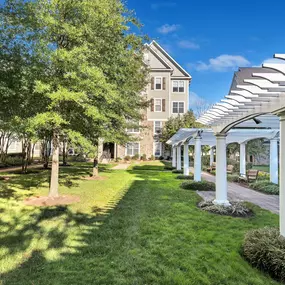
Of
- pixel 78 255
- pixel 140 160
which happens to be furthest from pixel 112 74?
pixel 140 160

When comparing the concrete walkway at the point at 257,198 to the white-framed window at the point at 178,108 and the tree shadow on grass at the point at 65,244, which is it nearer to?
the tree shadow on grass at the point at 65,244

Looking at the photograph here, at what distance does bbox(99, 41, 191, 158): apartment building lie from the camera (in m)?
28.9

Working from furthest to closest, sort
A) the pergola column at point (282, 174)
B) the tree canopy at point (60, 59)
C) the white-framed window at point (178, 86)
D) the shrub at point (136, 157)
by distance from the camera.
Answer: the white-framed window at point (178, 86) < the shrub at point (136, 157) < the tree canopy at point (60, 59) < the pergola column at point (282, 174)

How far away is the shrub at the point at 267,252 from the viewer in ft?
11.3

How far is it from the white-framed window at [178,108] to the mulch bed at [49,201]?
23.0 metres

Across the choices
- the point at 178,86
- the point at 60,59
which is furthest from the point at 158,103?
the point at 60,59

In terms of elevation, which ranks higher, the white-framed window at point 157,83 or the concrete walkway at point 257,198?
the white-framed window at point 157,83

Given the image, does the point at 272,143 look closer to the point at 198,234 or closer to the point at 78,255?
the point at 198,234

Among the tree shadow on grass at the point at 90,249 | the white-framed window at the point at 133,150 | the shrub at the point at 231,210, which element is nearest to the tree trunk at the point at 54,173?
the tree shadow on grass at the point at 90,249

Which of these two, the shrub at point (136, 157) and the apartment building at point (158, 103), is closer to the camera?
the shrub at point (136, 157)

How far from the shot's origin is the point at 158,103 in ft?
96.4

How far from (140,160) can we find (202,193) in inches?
738

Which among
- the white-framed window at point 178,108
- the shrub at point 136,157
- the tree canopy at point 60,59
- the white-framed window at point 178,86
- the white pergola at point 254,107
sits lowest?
the shrub at point 136,157

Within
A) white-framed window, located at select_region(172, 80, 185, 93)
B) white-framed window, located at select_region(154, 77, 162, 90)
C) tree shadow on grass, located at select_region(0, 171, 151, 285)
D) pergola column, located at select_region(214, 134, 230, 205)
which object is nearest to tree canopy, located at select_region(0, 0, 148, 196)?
tree shadow on grass, located at select_region(0, 171, 151, 285)
